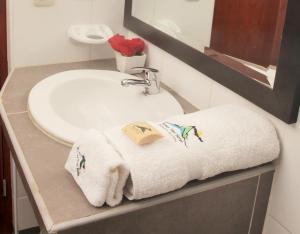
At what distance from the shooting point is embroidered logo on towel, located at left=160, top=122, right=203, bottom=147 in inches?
45.4

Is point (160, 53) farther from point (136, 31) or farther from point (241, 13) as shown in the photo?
point (241, 13)

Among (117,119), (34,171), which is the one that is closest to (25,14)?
(117,119)

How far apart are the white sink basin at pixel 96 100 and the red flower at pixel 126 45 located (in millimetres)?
87

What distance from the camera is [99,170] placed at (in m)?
1.05

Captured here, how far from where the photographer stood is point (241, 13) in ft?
4.41

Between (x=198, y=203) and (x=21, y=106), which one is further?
(x=21, y=106)

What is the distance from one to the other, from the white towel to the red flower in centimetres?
59

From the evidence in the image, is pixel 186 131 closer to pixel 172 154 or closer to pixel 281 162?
pixel 172 154

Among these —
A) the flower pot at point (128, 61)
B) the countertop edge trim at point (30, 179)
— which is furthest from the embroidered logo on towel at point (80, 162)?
the flower pot at point (128, 61)

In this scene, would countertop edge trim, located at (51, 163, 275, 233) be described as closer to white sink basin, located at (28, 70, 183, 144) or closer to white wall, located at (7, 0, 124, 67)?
white sink basin, located at (28, 70, 183, 144)

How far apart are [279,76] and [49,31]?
97 cm

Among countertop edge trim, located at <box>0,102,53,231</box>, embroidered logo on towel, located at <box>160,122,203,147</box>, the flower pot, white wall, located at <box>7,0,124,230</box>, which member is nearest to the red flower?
the flower pot

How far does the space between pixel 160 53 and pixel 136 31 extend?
6.5 inches

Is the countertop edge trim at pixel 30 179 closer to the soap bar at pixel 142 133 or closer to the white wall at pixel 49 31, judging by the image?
the soap bar at pixel 142 133
